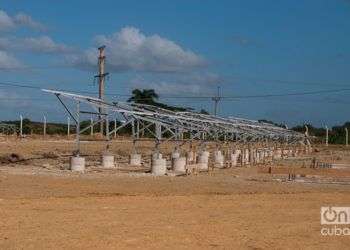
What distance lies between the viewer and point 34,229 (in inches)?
441

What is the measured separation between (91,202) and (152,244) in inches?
216

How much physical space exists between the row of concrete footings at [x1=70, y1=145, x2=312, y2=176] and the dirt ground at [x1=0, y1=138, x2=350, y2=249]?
3673 mm

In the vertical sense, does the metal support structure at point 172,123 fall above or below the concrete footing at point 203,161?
above

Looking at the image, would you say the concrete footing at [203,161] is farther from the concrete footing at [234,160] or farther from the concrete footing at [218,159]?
the concrete footing at [234,160]

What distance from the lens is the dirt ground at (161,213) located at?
10500mm

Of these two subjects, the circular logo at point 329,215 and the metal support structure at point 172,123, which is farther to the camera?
the metal support structure at point 172,123

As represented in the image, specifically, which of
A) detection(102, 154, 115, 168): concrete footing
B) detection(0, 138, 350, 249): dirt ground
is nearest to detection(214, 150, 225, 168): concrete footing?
detection(102, 154, 115, 168): concrete footing

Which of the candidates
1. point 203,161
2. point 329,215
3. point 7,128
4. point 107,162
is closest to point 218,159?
point 203,161

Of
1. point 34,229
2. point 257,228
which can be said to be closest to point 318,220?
point 257,228

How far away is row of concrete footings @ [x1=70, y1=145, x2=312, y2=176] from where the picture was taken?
92.0 ft

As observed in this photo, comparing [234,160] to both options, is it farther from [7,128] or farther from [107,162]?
[7,128]
